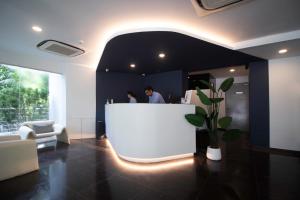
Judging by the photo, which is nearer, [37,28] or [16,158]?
[16,158]

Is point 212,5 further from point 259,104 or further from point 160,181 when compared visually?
point 259,104

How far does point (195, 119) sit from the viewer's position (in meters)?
3.32

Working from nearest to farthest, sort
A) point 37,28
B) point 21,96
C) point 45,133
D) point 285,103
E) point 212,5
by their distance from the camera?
point 212,5
point 37,28
point 285,103
point 45,133
point 21,96

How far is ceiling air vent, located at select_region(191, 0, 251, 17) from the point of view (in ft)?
6.97

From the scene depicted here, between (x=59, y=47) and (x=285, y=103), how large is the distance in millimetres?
6140

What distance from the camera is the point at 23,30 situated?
313cm

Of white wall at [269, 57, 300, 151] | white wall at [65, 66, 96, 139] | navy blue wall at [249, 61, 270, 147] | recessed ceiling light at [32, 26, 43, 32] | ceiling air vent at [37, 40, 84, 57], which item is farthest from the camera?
white wall at [65, 66, 96, 139]

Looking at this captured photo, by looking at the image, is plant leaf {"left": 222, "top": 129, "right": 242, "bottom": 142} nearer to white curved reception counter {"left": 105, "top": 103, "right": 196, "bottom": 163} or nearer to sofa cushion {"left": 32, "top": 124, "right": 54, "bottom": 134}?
white curved reception counter {"left": 105, "top": 103, "right": 196, "bottom": 163}

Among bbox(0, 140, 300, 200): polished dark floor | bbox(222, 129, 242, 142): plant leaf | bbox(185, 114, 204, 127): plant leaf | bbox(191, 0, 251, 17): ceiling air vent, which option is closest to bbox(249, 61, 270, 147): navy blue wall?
bbox(0, 140, 300, 200): polished dark floor

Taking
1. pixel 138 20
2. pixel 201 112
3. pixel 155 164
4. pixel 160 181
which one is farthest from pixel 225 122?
pixel 138 20

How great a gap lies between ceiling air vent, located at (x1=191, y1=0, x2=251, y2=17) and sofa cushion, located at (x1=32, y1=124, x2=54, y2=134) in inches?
197

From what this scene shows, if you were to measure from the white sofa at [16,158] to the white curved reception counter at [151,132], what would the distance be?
5.33 feet

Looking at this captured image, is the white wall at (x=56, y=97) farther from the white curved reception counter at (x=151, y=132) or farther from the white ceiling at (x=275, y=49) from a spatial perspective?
the white ceiling at (x=275, y=49)

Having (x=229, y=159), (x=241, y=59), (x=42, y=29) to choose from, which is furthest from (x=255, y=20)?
(x=42, y=29)
